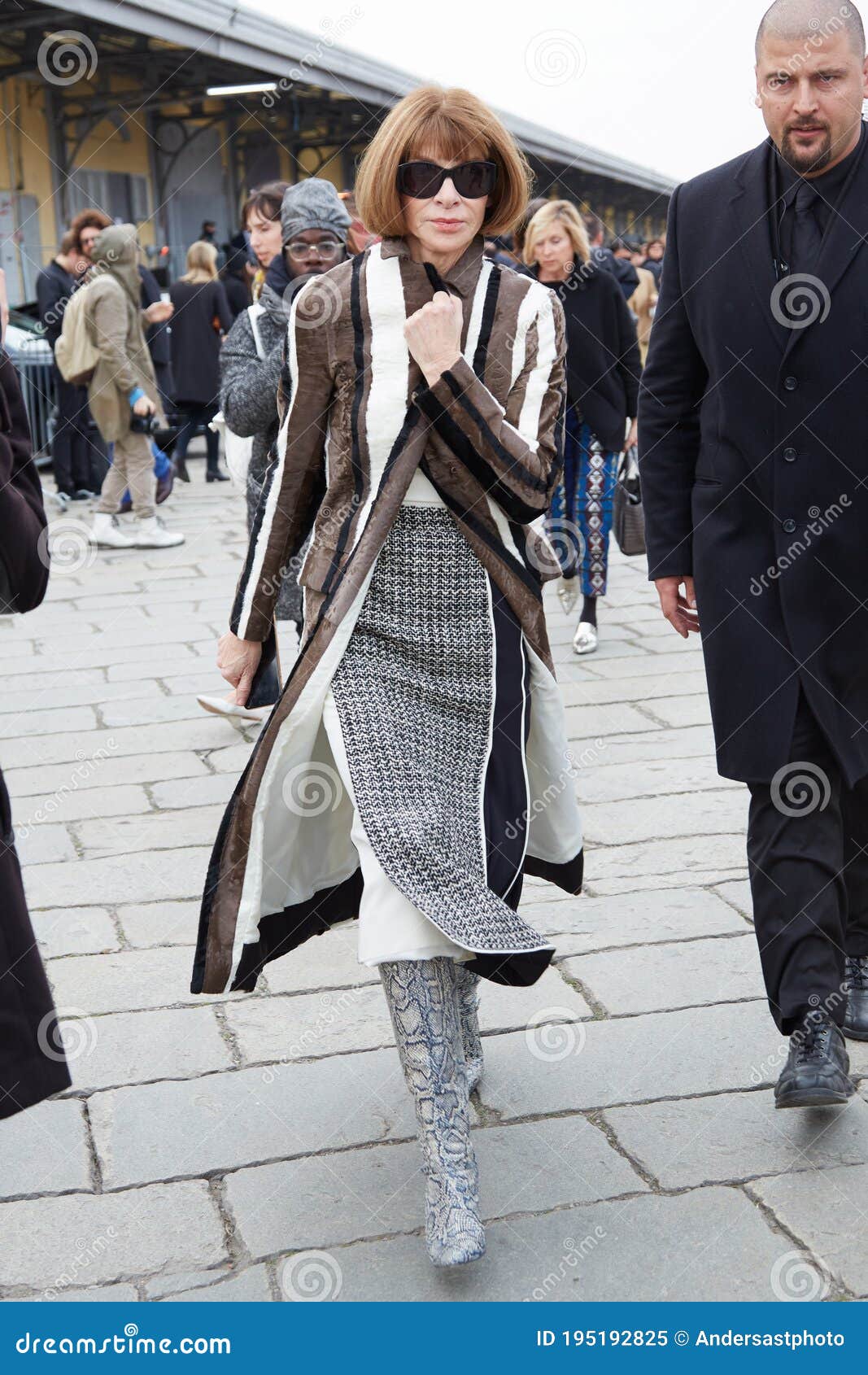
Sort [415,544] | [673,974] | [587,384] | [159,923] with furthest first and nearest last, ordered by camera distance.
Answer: [587,384], [159,923], [673,974], [415,544]

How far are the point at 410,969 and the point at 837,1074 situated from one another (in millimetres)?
886

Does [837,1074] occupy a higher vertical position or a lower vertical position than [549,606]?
higher

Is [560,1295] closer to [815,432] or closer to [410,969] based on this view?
[410,969]

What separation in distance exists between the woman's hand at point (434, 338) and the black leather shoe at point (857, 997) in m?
1.52

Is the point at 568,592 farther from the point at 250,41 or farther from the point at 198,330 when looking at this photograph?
the point at 250,41

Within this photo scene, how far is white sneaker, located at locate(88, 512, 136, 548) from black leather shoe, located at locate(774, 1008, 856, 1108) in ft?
27.7

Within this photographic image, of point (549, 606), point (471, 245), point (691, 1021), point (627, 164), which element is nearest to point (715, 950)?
point (691, 1021)

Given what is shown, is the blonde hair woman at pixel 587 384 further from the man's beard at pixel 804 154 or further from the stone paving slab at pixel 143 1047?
the man's beard at pixel 804 154

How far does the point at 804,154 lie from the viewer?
288 cm

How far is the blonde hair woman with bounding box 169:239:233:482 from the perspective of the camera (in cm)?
1298

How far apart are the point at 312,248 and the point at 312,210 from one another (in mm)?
117

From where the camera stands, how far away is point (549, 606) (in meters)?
8.55

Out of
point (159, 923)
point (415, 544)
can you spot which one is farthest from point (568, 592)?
point (415, 544)
